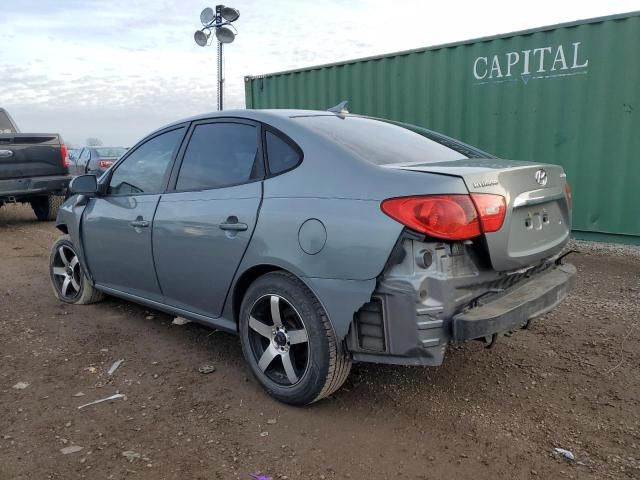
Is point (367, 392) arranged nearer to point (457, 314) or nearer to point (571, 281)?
point (457, 314)

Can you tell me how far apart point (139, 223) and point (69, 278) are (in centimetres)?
155

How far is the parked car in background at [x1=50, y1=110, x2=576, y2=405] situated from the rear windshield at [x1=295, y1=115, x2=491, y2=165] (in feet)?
0.05

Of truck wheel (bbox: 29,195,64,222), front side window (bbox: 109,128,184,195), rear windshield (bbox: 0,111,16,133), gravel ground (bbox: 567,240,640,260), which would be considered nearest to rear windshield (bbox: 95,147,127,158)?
rear windshield (bbox: 0,111,16,133)

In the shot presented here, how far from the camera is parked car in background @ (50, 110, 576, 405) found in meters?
2.36

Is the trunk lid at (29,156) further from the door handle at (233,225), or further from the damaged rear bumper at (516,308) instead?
the damaged rear bumper at (516,308)

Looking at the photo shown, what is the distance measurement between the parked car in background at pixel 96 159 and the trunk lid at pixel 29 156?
4.09 meters

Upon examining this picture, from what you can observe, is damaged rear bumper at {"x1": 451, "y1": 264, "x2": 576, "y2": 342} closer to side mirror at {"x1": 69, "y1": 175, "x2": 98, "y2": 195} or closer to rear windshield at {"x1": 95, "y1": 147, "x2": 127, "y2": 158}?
side mirror at {"x1": 69, "y1": 175, "x2": 98, "y2": 195}

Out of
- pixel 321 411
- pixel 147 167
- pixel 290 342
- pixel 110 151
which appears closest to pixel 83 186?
pixel 147 167

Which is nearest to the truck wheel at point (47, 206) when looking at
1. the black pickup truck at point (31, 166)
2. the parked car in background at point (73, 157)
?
the black pickup truck at point (31, 166)

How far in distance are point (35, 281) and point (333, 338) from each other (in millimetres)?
4387

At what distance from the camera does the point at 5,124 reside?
10305 millimetres

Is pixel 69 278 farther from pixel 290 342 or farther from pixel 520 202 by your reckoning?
pixel 520 202

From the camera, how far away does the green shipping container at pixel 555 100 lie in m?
6.14

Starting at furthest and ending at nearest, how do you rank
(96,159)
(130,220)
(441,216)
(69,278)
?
(96,159) → (69,278) → (130,220) → (441,216)
